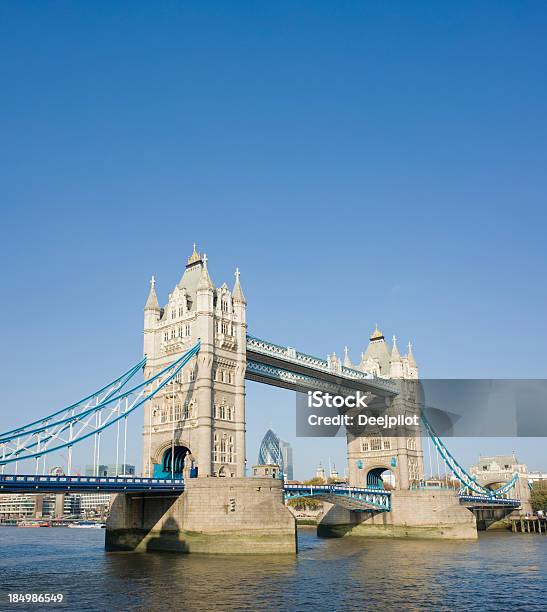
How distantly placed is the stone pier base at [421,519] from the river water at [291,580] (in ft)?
47.7

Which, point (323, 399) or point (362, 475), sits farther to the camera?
point (362, 475)

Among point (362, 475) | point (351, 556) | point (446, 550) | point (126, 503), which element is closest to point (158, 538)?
point (126, 503)

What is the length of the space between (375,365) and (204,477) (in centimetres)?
4331

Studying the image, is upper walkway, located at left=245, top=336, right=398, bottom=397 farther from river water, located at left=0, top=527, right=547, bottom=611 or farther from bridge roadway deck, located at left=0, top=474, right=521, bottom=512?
river water, located at left=0, top=527, right=547, bottom=611

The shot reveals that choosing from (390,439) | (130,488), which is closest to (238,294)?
(130,488)

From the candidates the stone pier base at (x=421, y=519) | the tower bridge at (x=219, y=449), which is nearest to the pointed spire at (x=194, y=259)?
the tower bridge at (x=219, y=449)

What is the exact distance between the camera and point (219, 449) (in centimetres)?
6625

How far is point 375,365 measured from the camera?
3844 inches

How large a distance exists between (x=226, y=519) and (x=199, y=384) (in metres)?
14.4

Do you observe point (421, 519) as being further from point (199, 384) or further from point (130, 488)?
point (130, 488)

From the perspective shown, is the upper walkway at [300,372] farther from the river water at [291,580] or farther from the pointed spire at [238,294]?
the river water at [291,580]

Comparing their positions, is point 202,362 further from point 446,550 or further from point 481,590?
point 481,590

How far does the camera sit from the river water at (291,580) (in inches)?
1363

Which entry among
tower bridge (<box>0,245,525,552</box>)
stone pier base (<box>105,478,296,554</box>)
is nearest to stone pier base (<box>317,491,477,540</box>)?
tower bridge (<box>0,245,525,552</box>)
